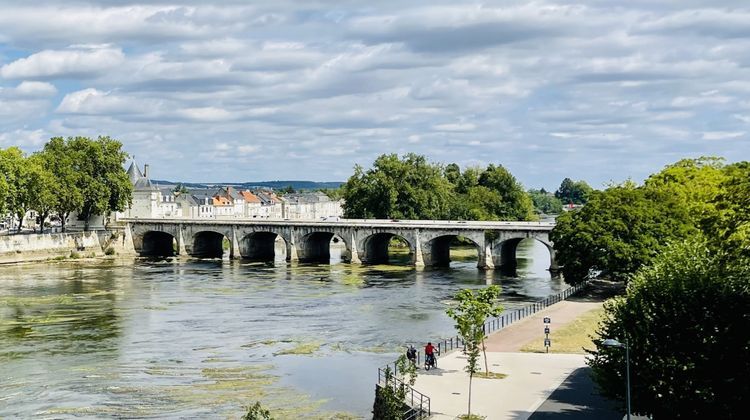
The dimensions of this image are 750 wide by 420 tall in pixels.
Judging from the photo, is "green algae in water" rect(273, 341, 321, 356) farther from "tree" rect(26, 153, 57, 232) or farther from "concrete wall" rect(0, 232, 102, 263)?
"tree" rect(26, 153, 57, 232)

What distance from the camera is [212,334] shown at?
56906mm

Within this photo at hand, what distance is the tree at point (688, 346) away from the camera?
98.1 feet

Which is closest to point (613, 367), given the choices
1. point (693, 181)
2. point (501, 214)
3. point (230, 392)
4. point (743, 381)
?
point (743, 381)

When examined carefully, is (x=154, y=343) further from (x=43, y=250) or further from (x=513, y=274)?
(x=43, y=250)

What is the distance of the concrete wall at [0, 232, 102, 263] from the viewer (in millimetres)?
103938

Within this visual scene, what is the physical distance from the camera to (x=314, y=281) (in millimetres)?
87375

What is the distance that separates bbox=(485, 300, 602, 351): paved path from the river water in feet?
Result: 16.6

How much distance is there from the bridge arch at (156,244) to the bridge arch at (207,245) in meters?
5.08

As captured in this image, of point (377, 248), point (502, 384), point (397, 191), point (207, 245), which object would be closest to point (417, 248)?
point (377, 248)

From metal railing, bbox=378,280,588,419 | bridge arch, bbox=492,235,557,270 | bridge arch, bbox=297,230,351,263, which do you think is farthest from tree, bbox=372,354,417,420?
bridge arch, bbox=297,230,351,263

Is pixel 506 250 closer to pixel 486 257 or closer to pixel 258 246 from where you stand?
pixel 486 257

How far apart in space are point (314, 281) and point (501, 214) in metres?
68.0

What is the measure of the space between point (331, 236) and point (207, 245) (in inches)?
769

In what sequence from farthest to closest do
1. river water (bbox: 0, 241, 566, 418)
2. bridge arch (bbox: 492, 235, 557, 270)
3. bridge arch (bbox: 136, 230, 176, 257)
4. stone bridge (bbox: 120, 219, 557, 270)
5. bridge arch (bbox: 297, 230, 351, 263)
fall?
bridge arch (bbox: 136, 230, 176, 257)
bridge arch (bbox: 297, 230, 351, 263)
stone bridge (bbox: 120, 219, 557, 270)
bridge arch (bbox: 492, 235, 557, 270)
river water (bbox: 0, 241, 566, 418)
